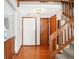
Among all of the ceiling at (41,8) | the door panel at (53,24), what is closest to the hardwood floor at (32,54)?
the ceiling at (41,8)

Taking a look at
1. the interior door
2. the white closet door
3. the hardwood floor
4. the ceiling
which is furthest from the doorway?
the hardwood floor

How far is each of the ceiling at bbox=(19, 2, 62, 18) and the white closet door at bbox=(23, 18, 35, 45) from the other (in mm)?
670

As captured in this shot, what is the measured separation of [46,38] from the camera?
14023mm

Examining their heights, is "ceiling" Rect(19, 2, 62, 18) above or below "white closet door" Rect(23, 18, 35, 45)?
above

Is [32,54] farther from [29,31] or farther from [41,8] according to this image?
[29,31]

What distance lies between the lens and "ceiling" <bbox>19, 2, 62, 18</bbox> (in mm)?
10907

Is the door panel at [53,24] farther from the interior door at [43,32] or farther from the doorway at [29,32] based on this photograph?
the doorway at [29,32]

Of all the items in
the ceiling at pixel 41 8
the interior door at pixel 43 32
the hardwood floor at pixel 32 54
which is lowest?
the hardwood floor at pixel 32 54

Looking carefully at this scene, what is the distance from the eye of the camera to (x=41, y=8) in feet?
38.3

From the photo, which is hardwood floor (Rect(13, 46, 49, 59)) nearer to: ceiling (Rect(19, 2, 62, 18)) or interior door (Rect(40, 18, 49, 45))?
ceiling (Rect(19, 2, 62, 18))

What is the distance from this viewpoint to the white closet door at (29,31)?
536 inches

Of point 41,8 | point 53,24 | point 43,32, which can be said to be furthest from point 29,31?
point 41,8

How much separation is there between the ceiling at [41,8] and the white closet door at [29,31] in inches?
26.4
